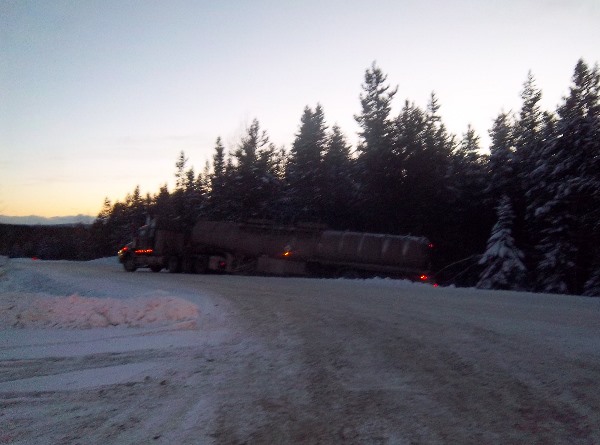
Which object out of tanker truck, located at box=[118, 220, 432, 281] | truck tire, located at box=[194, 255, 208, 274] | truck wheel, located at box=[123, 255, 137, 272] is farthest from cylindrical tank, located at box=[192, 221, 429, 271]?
truck wheel, located at box=[123, 255, 137, 272]

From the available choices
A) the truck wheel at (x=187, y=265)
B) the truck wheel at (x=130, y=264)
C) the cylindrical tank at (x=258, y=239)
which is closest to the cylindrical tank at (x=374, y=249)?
the cylindrical tank at (x=258, y=239)

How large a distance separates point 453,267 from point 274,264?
12.4 meters

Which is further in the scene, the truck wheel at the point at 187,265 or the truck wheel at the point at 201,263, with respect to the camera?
the truck wheel at the point at 201,263

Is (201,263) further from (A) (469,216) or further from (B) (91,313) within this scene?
(B) (91,313)

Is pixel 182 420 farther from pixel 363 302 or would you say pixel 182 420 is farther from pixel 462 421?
pixel 363 302

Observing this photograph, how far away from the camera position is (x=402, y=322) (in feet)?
44.5

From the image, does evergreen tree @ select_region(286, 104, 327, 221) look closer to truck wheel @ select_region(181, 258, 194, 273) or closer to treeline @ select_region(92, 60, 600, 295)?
treeline @ select_region(92, 60, 600, 295)

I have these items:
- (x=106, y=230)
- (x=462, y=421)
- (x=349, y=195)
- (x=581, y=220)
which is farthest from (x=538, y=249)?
(x=106, y=230)

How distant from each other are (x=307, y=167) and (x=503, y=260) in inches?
810

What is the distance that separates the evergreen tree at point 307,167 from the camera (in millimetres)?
48812

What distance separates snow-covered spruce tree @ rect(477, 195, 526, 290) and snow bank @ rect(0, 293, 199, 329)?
25456 mm

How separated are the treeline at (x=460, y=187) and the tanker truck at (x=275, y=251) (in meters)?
5.84

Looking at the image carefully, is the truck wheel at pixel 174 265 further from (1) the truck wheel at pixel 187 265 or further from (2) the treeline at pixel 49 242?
(2) the treeline at pixel 49 242

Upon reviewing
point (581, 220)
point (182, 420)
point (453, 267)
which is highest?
point (581, 220)
